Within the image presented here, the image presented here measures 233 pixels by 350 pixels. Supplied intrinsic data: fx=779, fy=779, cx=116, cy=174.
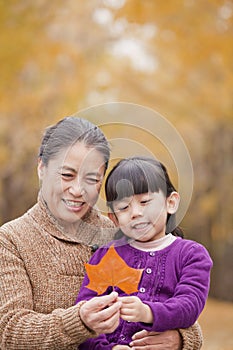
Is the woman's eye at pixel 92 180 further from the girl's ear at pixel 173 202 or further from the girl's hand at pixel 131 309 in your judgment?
the girl's hand at pixel 131 309

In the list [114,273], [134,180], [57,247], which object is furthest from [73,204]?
[114,273]

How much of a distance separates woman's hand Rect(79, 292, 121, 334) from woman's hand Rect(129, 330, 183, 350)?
20 centimetres

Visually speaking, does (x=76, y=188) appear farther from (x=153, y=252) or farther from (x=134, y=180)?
(x=153, y=252)

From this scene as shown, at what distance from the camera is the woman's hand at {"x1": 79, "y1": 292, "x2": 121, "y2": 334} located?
7.93 ft

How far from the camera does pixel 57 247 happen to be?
9.84 ft

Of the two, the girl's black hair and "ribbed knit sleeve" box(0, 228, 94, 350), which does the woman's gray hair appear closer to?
the girl's black hair

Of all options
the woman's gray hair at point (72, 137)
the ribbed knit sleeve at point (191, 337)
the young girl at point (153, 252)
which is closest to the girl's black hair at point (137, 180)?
the young girl at point (153, 252)

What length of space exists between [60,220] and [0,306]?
1.37 feet

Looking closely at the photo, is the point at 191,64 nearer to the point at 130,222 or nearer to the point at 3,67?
the point at 3,67

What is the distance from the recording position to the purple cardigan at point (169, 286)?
102 inches

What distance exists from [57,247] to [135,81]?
1205 centimetres

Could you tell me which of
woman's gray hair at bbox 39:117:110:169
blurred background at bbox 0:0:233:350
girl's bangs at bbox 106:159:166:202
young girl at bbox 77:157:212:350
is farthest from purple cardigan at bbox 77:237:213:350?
blurred background at bbox 0:0:233:350

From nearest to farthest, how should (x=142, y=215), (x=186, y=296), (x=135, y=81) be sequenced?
(x=186, y=296), (x=142, y=215), (x=135, y=81)

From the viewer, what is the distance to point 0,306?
2.79 metres
